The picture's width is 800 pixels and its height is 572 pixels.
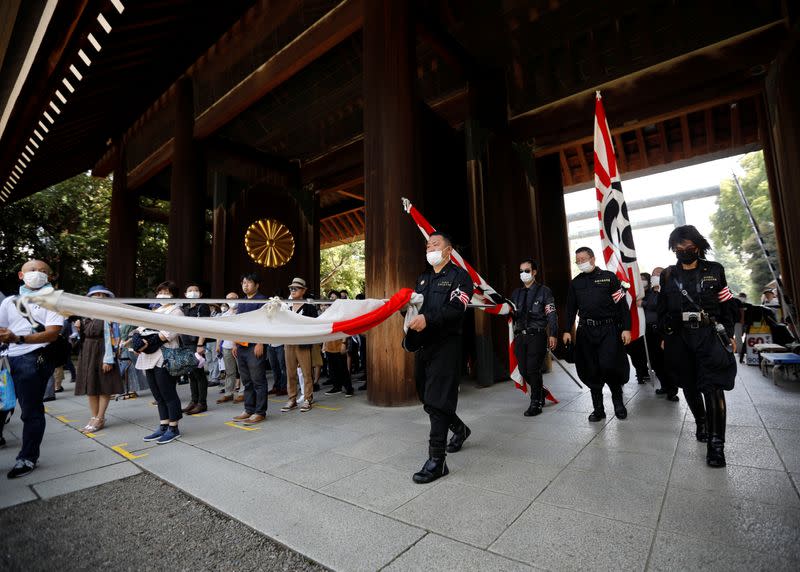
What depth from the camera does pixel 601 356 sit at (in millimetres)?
4188

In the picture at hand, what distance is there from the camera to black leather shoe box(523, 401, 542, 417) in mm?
4516

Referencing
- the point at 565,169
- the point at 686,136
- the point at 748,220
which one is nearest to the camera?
the point at 686,136

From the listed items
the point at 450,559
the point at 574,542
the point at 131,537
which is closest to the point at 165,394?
the point at 131,537

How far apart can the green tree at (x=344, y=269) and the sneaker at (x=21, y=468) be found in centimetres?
→ 1963

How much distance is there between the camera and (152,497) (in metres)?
2.71

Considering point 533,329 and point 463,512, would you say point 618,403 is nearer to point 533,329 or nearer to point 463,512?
point 533,329

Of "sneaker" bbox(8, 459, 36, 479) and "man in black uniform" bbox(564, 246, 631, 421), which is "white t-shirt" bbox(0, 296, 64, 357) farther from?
"man in black uniform" bbox(564, 246, 631, 421)

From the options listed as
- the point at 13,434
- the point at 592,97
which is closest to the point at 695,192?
the point at 592,97

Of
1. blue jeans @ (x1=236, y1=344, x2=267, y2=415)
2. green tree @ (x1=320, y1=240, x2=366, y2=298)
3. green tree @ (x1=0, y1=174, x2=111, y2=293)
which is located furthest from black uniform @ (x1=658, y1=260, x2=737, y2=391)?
green tree @ (x1=320, y1=240, x2=366, y2=298)

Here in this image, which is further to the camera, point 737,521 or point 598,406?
point 598,406

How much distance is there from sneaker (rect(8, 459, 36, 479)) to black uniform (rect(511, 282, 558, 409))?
4.81 metres

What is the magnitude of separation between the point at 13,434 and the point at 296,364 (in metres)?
3.27

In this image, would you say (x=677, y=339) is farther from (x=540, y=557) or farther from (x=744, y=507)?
(x=540, y=557)

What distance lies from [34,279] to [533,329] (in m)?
4.73
